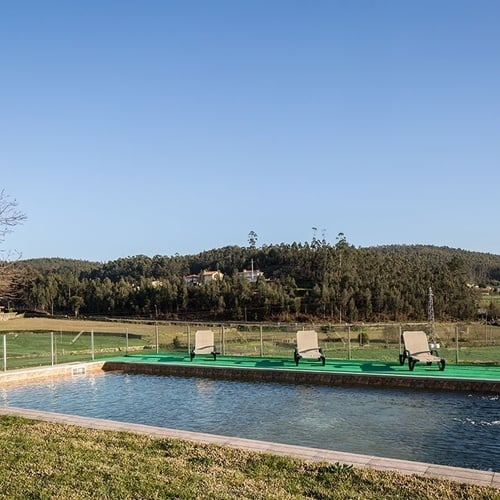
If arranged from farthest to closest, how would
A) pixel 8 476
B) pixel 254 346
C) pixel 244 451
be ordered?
pixel 254 346
pixel 244 451
pixel 8 476

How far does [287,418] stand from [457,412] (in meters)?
2.54

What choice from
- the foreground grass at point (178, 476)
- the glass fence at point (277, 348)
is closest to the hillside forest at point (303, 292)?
the glass fence at point (277, 348)

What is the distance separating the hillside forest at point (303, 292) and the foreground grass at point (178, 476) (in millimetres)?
59758

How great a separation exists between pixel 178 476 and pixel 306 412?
4.39m

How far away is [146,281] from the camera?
77.1 m

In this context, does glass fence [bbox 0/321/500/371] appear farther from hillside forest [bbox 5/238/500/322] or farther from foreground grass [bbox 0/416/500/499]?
hillside forest [bbox 5/238/500/322]

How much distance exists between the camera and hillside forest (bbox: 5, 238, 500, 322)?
6775 cm

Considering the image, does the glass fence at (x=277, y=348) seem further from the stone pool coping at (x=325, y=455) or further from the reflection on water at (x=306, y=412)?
the stone pool coping at (x=325, y=455)

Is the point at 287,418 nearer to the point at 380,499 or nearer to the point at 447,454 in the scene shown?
the point at 447,454

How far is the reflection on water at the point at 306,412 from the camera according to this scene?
6.79 m

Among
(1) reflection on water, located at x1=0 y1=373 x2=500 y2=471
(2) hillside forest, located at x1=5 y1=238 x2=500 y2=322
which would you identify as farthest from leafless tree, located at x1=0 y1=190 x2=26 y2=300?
(2) hillside forest, located at x1=5 y1=238 x2=500 y2=322

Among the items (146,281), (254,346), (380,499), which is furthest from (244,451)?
(146,281)

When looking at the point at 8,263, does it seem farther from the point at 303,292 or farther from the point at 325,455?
the point at 303,292

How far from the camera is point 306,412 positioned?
874 centimetres
